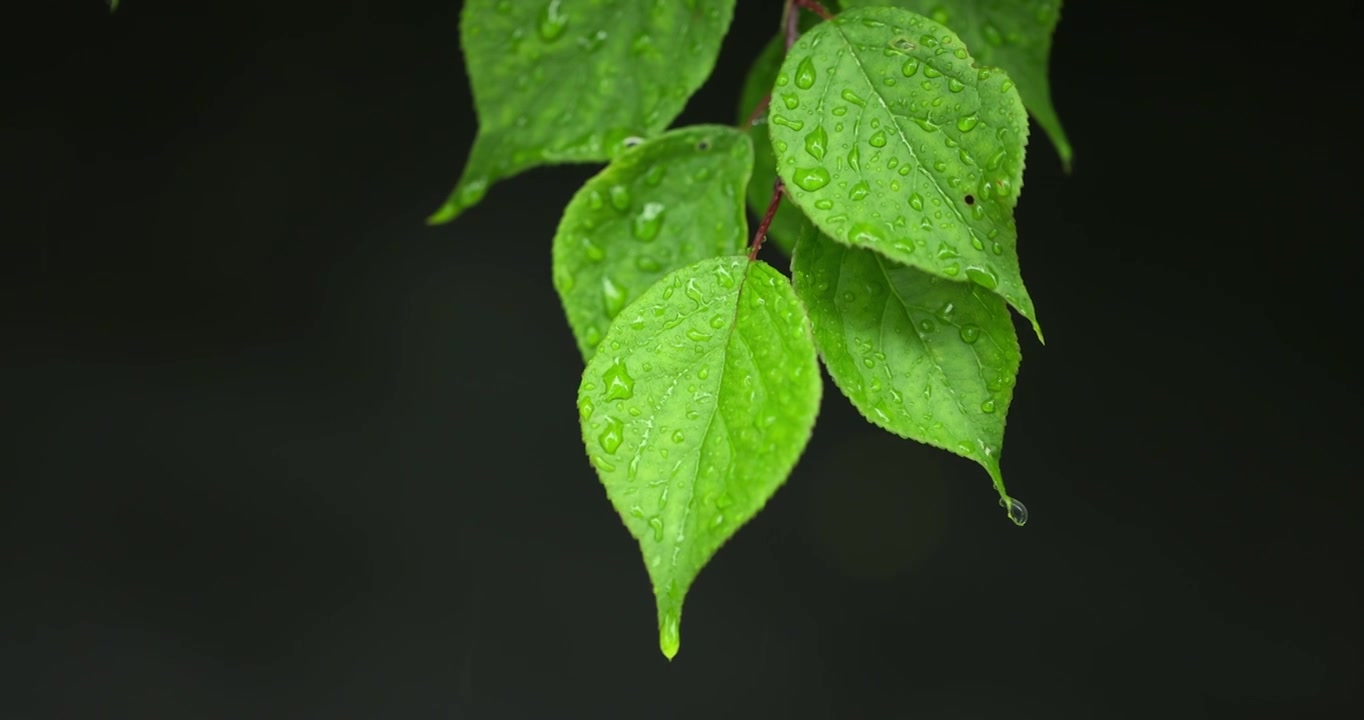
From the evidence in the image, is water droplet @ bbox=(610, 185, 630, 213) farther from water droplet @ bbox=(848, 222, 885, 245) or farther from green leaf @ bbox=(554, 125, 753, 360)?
water droplet @ bbox=(848, 222, 885, 245)

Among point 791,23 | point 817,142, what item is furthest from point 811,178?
point 791,23

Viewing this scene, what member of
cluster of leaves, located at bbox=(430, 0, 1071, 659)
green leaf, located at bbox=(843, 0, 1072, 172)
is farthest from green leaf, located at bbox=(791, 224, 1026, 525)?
green leaf, located at bbox=(843, 0, 1072, 172)

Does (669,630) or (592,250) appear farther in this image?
(592,250)

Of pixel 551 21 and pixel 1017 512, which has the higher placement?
pixel 551 21

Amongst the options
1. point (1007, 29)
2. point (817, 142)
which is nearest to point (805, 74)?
point (817, 142)

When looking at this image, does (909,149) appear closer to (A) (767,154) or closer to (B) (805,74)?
(B) (805,74)
